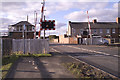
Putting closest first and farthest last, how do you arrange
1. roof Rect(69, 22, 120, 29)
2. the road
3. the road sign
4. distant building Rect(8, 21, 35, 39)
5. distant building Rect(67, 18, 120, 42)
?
1. the road
2. the road sign
3. distant building Rect(8, 21, 35, 39)
4. distant building Rect(67, 18, 120, 42)
5. roof Rect(69, 22, 120, 29)

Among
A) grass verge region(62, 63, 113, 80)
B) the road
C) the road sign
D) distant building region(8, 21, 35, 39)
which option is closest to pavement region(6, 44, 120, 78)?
the road

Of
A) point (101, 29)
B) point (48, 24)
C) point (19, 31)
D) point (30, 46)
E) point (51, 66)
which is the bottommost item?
point (51, 66)

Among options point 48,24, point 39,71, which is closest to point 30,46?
point 48,24

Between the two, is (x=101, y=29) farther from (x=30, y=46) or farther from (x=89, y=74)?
(x=89, y=74)

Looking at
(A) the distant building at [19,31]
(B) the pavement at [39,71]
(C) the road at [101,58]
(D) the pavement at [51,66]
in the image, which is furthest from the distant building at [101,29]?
(B) the pavement at [39,71]

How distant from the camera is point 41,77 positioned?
6891mm

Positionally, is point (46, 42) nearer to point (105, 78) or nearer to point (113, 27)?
point (105, 78)

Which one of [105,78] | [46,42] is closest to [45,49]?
[46,42]

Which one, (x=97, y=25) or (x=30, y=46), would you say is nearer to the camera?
(x=30, y=46)

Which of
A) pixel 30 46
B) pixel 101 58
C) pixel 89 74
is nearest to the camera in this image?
pixel 89 74

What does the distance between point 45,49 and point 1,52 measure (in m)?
4.47

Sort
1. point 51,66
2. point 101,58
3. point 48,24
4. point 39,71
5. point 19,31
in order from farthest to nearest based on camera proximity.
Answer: point 19,31 < point 48,24 < point 101,58 < point 51,66 < point 39,71

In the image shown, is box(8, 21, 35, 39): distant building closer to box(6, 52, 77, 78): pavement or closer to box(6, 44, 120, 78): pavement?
box(6, 44, 120, 78): pavement

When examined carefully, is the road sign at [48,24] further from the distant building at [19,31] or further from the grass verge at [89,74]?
the distant building at [19,31]
